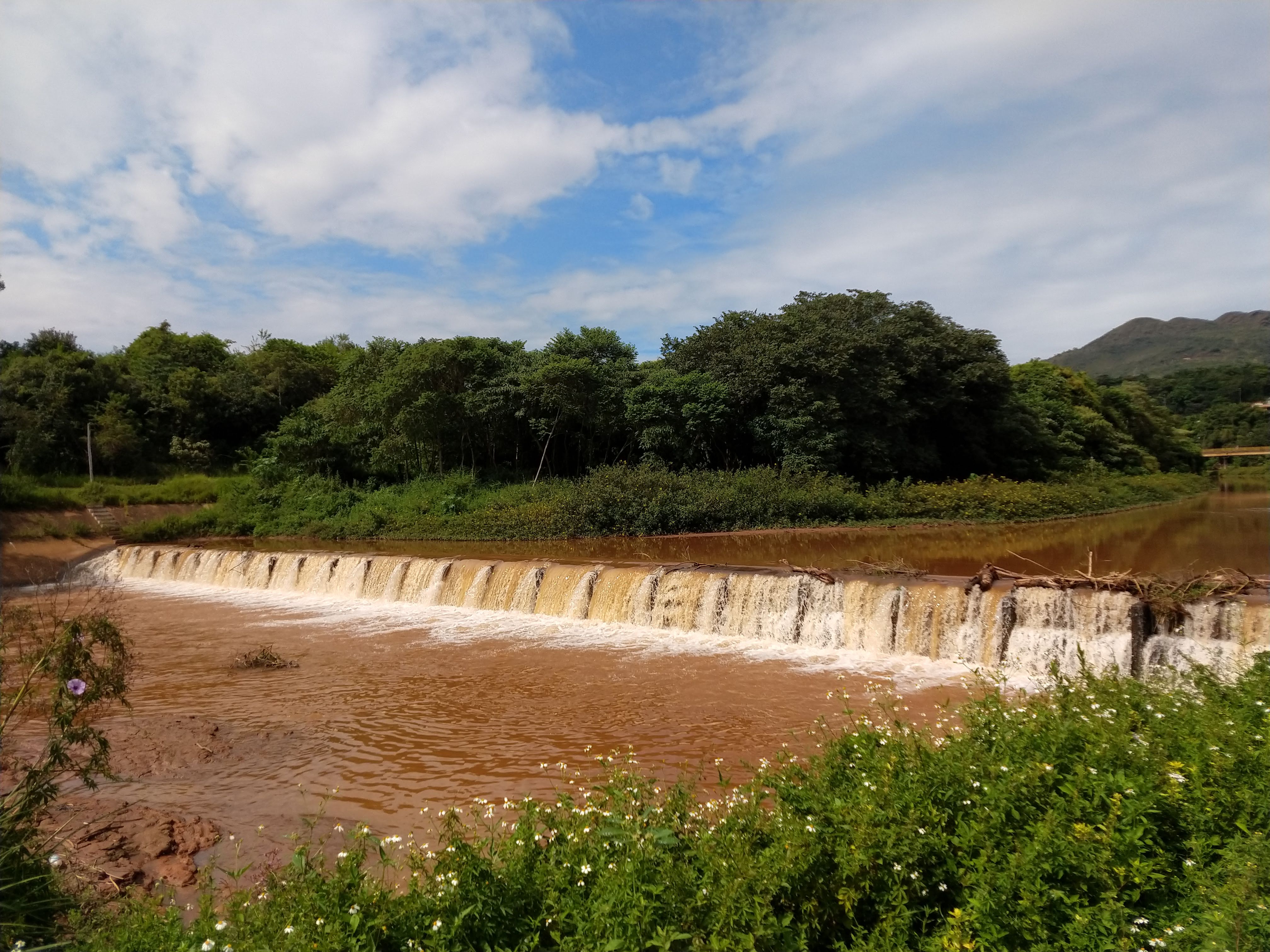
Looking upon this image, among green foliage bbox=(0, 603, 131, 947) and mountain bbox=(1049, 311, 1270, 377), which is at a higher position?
mountain bbox=(1049, 311, 1270, 377)

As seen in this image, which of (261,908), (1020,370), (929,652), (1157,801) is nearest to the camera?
(261,908)

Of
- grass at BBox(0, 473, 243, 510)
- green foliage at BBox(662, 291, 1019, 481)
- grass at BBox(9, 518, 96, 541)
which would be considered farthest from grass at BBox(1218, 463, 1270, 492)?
grass at BBox(9, 518, 96, 541)

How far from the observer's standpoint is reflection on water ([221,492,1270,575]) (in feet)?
47.0

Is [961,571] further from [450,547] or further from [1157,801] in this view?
[450,547]

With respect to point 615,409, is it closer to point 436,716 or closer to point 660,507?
point 660,507

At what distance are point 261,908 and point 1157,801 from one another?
362 centimetres

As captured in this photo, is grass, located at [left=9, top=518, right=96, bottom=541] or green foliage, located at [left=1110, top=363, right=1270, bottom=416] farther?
green foliage, located at [left=1110, top=363, right=1270, bottom=416]

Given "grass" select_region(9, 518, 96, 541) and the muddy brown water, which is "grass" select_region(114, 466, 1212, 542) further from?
the muddy brown water

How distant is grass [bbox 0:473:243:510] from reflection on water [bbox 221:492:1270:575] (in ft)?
21.3

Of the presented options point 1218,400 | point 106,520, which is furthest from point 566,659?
point 1218,400

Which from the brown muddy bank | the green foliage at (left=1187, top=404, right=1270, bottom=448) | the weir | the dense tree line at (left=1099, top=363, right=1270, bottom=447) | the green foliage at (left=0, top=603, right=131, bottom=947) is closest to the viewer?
the green foliage at (left=0, top=603, right=131, bottom=947)

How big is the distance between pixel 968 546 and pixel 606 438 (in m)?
15.6

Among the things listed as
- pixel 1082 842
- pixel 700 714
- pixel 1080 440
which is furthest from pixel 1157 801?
pixel 1080 440

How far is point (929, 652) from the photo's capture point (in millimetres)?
9914
